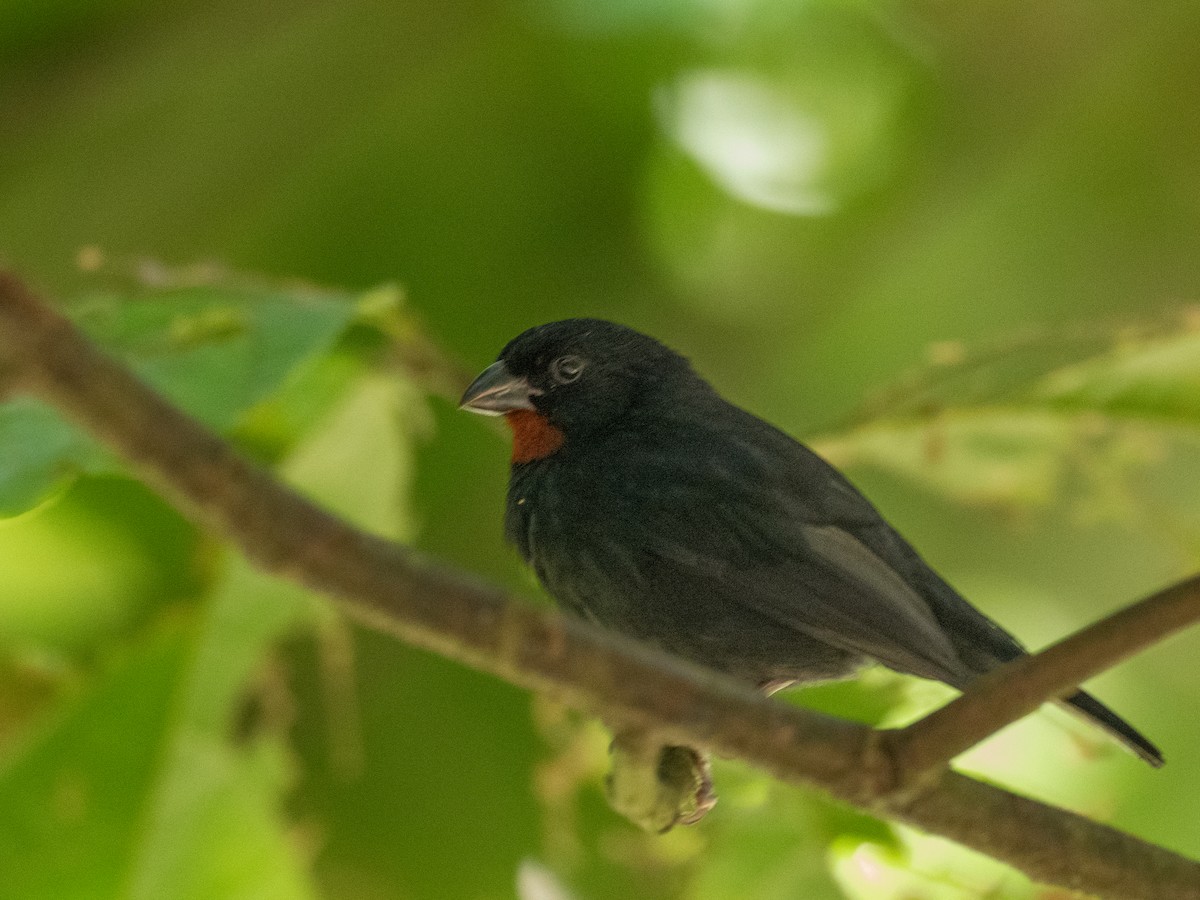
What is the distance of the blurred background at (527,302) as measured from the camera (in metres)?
3.03

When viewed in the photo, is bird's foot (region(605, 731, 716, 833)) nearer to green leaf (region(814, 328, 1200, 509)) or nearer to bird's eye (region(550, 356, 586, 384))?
bird's eye (region(550, 356, 586, 384))

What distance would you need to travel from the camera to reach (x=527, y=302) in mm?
4562

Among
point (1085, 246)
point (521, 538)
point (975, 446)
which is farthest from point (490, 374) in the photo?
point (1085, 246)

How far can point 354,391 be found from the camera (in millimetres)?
3307

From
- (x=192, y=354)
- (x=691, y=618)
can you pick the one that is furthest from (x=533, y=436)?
(x=192, y=354)

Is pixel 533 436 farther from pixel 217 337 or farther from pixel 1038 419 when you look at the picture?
pixel 1038 419

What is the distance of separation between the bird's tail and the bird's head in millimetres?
1036

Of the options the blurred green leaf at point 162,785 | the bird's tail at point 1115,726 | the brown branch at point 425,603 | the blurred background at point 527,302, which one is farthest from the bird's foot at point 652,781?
the blurred green leaf at point 162,785

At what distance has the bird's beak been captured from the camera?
282cm

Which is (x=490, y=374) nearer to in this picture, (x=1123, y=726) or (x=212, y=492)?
(x=1123, y=726)

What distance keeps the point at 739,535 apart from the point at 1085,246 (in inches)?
127

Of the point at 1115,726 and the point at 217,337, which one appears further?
the point at 217,337

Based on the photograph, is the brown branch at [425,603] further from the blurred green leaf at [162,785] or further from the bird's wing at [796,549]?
the blurred green leaf at [162,785]

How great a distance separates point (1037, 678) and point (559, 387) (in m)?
1.52
